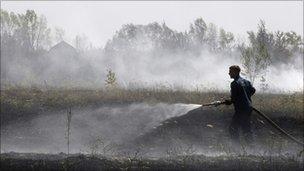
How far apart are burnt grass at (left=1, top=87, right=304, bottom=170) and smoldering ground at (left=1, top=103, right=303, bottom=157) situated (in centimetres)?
3

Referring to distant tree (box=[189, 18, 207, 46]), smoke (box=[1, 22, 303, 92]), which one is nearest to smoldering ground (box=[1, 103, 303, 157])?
smoke (box=[1, 22, 303, 92])

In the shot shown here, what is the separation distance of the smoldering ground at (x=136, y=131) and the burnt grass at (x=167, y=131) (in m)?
0.03

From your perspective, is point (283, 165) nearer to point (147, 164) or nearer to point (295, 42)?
point (147, 164)

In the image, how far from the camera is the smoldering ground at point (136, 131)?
11.5 m

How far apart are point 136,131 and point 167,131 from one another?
0.99 m

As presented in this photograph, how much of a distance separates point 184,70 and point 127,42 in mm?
21355

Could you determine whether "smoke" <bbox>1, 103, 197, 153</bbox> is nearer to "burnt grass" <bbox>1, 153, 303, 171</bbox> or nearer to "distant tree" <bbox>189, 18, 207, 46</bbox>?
"burnt grass" <bbox>1, 153, 303, 171</bbox>

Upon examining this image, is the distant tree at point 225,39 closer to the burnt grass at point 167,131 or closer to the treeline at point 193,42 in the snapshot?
the treeline at point 193,42

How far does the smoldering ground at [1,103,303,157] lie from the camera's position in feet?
37.8

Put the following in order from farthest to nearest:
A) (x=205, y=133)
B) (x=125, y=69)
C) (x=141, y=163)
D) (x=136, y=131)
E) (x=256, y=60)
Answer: (x=125, y=69)
(x=256, y=60)
(x=136, y=131)
(x=205, y=133)
(x=141, y=163)

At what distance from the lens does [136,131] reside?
526 inches

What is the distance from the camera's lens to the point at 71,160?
691 cm

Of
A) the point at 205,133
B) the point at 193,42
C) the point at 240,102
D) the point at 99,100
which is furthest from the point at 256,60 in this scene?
the point at 193,42

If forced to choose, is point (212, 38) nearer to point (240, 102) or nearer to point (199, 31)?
point (199, 31)
